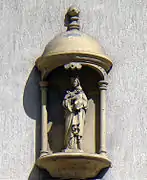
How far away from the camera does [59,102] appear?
11.0 metres

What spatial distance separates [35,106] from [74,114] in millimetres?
483

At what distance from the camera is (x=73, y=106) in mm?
10781

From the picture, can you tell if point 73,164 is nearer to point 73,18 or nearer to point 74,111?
point 74,111

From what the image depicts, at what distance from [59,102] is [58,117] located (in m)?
0.15

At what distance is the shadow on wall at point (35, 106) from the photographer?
428 inches

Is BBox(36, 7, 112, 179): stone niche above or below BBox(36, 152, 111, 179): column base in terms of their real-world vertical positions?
above

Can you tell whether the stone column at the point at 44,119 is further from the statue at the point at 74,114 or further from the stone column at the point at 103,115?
the stone column at the point at 103,115

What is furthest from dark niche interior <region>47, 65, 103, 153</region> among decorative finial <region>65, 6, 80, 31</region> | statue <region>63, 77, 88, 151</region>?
decorative finial <region>65, 6, 80, 31</region>

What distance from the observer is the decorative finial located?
438 inches

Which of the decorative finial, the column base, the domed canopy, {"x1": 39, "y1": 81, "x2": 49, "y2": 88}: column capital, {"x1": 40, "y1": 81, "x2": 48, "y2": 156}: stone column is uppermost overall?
the decorative finial

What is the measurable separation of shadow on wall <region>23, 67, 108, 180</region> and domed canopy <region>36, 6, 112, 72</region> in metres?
0.18

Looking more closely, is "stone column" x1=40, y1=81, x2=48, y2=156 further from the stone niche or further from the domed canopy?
the domed canopy

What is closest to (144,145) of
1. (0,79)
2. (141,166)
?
(141,166)

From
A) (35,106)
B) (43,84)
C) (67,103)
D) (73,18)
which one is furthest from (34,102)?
(73,18)
